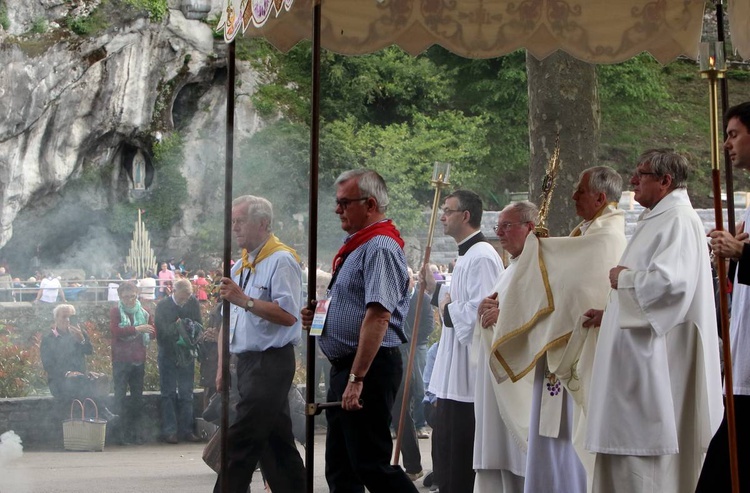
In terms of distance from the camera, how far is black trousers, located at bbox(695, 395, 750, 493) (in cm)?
370

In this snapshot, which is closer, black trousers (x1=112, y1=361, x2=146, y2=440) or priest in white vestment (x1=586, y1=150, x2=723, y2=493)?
priest in white vestment (x1=586, y1=150, x2=723, y2=493)

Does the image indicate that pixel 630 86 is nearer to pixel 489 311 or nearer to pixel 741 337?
pixel 489 311

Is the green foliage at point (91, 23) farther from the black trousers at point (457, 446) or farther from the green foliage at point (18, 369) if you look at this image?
the black trousers at point (457, 446)

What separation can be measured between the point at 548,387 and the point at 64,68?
110 feet

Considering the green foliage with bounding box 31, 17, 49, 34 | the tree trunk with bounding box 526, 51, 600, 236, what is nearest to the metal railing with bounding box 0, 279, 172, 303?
the tree trunk with bounding box 526, 51, 600, 236

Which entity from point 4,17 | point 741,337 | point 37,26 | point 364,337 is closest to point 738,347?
point 741,337

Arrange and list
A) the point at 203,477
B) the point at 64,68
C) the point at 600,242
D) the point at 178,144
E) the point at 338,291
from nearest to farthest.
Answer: the point at 338,291 → the point at 600,242 → the point at 203,477 → the point at 64,68 → the point at 178,144

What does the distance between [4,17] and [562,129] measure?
30138mm

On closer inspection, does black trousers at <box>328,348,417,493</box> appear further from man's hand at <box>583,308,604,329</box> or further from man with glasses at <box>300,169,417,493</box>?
man's hand at <box>583,308,604,329</box>

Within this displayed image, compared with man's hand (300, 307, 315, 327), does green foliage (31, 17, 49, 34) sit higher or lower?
higher

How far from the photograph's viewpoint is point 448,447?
20.2ft

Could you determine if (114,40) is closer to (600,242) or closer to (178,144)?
(178,144)

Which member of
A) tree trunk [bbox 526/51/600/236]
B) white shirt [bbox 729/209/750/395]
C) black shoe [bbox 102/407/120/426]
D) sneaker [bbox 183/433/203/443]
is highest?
tree trunk [bbox 526/51/600/236]

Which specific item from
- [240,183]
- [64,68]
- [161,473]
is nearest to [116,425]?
[161,473]
